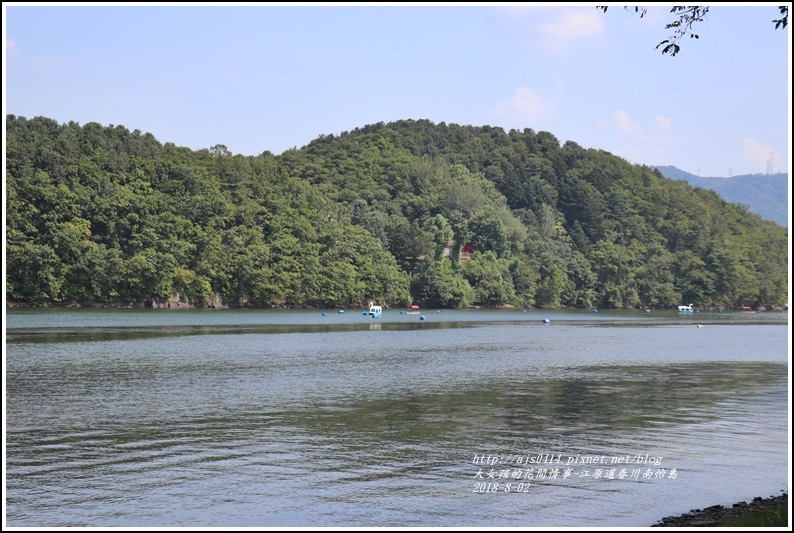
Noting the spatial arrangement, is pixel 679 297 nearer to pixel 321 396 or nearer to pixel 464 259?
pixel 464 259

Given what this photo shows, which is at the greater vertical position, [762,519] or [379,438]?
[762,519]

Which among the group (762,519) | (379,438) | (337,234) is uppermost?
(337,234)

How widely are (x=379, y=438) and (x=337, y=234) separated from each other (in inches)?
4376

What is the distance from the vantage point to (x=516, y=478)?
18.3 m

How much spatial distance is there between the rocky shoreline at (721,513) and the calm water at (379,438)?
2.07ft

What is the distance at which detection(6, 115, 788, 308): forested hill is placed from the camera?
334ft

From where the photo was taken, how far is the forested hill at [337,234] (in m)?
102

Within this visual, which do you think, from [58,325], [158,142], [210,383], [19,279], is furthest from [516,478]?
[158,142]

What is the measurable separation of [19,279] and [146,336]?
4154 centimetres

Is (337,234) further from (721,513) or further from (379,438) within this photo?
(721,513)

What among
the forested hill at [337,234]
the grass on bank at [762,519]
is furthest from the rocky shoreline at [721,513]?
the forested hill at [337,234]

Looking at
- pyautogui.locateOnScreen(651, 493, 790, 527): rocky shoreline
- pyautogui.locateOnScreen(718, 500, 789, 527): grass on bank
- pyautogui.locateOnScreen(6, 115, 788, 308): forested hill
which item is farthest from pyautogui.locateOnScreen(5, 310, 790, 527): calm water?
pyautogui.locateOnScreen(6, 115, 788, 308): forested hill

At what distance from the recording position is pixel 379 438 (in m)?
22.6

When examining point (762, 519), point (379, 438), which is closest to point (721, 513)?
point (762, 519)
